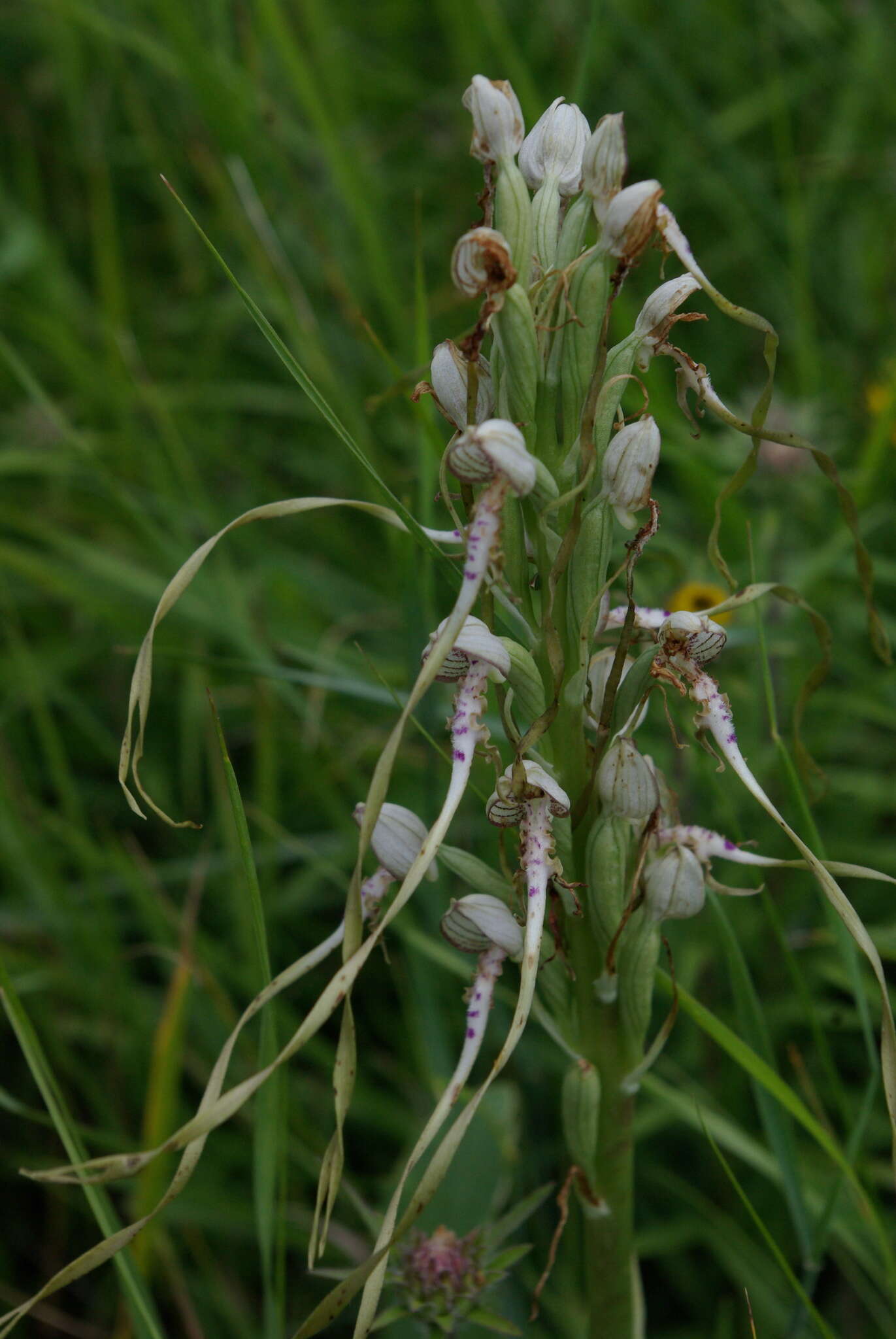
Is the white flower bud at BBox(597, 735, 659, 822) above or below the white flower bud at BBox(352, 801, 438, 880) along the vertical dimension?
above

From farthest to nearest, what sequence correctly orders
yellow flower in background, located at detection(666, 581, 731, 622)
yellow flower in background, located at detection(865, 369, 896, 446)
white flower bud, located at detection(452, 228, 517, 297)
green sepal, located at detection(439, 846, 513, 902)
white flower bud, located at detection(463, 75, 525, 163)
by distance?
yellow flower in background, located at detection(865, 369, 896, 446) < yellow flower in background, located at detection(666, 581, 731, 622) < green sepal, located at detection(439, 846, 513, 902) < white flower bud, located at detection(463, 75, 525, 163) < white flower bud, located at detection(452, 228, 517, 297)

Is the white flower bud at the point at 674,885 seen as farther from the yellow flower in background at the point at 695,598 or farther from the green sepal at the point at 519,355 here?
the yellow flower in background at the point at 695,598

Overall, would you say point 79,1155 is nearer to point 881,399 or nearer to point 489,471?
point 489,471

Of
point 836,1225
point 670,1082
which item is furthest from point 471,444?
point 670,1082

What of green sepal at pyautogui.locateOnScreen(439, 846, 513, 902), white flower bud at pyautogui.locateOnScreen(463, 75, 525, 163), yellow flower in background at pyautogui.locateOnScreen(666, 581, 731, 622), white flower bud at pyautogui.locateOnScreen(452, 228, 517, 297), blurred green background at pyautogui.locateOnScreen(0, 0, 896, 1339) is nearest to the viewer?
white flower bud at pyautogui.locateOnScreen(452, 228, 517, 297)

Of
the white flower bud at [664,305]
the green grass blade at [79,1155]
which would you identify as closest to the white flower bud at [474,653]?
the white flower bud at [664,305]

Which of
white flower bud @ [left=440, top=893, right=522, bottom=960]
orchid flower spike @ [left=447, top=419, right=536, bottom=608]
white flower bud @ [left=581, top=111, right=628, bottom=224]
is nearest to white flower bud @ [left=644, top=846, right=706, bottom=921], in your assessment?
white flower bud @ [left=440, top=893, right=522, bottom=960]

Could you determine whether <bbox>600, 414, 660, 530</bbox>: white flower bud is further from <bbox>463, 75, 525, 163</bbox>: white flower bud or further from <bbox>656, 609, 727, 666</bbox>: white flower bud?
<bbox>463, 75, 525, 163</bbox>: white flower bud

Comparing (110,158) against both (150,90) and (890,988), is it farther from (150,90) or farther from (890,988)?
(890,988)
